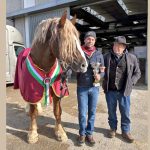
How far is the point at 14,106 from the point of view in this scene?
5879mm

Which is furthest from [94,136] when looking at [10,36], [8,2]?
[8,2]

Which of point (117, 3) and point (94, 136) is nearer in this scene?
point (94, 136)

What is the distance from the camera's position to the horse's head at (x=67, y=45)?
2764 millimetres

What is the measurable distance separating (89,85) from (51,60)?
66 centimetres

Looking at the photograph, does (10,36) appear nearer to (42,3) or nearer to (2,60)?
(42,3)

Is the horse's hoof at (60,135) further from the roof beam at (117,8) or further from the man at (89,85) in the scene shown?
the roof beam at (117,8)

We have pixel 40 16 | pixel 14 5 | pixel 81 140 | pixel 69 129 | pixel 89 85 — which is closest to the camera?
pixel 89 85

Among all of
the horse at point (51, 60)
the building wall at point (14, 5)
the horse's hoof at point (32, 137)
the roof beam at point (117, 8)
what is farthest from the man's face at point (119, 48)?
the building wall at point (14, 5)

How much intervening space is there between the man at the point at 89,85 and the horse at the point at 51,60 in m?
0.33

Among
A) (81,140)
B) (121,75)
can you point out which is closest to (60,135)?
(81,140)

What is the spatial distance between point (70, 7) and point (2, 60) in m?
6.86

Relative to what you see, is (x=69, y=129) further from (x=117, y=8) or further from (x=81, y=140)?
(x=117, y=8)

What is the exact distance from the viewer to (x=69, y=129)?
4074 millimetres

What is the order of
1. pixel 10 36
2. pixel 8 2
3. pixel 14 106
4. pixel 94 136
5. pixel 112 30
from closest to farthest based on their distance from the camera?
pixel 94 136, pixel 14 106, pixel 10 36, pixel 8 2, pixel 112 30
